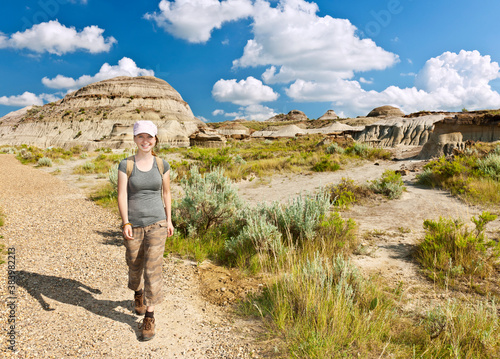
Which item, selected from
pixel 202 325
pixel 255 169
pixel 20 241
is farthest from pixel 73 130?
pixel 202 325

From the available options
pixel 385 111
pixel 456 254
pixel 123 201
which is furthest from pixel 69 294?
pixel 385 111

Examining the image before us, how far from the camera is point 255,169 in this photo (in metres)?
12.5

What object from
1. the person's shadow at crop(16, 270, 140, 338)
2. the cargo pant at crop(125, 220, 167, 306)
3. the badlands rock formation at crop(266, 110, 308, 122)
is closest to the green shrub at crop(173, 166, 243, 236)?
the person's shadow at crop(16, 270, 140, 338)

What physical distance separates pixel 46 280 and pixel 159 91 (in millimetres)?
70647

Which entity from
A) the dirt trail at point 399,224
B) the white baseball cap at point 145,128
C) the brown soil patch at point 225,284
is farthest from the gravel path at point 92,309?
the dirt trail at point 399,224

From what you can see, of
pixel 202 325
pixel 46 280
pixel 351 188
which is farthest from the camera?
pixel 351 188

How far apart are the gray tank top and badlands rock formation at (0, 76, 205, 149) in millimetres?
45313

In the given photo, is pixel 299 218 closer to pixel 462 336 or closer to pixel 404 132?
pixel 462 336

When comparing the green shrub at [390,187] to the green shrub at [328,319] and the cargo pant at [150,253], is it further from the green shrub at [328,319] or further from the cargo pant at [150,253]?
the cargo pant at [150,253]

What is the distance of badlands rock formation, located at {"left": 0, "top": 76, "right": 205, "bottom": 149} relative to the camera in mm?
51500

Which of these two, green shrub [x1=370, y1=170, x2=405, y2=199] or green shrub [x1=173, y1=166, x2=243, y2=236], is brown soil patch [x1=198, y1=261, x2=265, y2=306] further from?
green shrub [x1=370, y1=170, x2=405, y2=199]

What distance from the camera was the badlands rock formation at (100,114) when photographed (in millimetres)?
51500

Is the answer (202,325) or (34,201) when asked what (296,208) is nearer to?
(202,325)

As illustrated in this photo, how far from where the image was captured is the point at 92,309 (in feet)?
8.95
